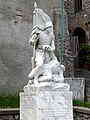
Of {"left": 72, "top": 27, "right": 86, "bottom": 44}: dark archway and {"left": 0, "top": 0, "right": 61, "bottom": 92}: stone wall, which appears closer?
{"left": 0, "top": 0, "right": 61, "bottom": 92}: stone wall

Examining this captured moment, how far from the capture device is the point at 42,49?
20.5 ft

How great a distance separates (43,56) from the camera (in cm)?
621

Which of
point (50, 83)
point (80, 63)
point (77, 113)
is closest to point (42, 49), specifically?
point (50, 83)

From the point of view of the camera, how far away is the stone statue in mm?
6066

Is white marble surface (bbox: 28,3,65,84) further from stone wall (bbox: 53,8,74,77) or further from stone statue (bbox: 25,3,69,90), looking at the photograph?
stone wall (bbox: 53,8,74,77)

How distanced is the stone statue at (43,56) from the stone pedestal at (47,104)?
229 mm

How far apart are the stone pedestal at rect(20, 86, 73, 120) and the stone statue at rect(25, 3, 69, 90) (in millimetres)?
229

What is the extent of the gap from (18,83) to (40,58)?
8069 millimetres

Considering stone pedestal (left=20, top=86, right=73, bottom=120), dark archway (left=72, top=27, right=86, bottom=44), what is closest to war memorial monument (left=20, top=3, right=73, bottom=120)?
stone pedestal (left=20, top=86, right=73, bottom=120)

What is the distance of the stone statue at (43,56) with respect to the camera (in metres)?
6.07

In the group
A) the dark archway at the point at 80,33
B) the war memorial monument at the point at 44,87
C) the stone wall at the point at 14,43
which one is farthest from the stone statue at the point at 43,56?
the dark archway at the point at 80,33

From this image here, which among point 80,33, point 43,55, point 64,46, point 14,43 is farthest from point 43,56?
point 80,33

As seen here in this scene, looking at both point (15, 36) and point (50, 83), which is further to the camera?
point (15, 36)

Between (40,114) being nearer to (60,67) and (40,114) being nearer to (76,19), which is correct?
(60,67)
